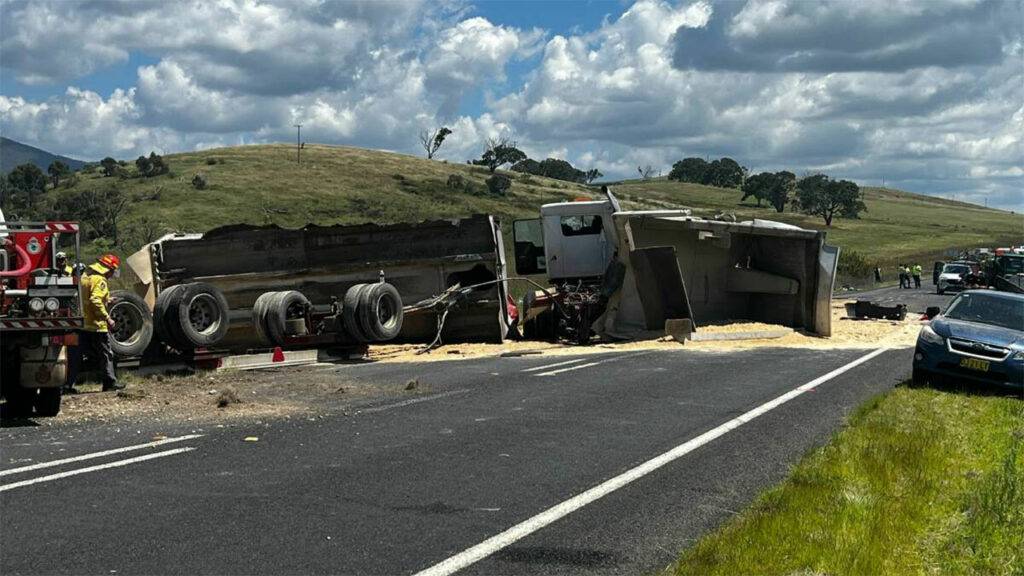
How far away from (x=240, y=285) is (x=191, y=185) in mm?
58044

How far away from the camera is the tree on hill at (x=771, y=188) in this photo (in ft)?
409

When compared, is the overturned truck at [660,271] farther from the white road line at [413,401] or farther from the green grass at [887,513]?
the green grass at [887,513]

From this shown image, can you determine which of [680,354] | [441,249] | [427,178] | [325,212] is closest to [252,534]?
[680,354]

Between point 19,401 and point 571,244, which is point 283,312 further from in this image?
point 571,244

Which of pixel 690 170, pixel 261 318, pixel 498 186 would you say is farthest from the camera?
pixel 690 170

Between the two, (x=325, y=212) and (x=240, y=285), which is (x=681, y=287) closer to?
(x=240, y=285)

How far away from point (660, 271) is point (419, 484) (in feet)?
41.5

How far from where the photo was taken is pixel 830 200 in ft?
405

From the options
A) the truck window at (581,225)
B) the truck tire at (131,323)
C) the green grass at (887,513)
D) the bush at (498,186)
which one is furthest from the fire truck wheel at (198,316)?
the bush at (498,186)

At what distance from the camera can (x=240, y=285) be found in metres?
17.9

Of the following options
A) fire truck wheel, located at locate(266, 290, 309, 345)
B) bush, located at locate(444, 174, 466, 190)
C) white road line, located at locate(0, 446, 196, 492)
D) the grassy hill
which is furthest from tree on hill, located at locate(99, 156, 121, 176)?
white road line, located at locate(0, 446, 196, 492)

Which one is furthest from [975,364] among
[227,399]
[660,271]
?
[227,399]

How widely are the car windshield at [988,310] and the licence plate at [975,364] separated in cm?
115

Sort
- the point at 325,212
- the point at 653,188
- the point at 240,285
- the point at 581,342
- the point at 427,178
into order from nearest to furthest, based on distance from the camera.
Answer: the point at 240,285, the point at 581,342, the point at 325,212, the point at 427,178, the point at 653,188
